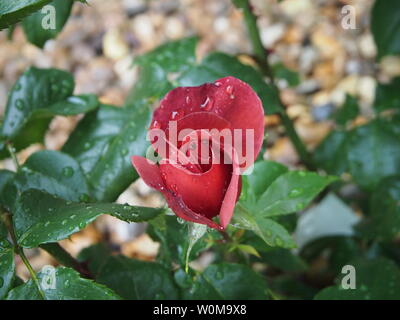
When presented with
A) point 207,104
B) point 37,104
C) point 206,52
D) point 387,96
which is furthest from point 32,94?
point 206,52

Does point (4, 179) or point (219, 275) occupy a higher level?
point (4, 179)

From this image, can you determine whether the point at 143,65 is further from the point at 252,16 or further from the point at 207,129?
the point at 207,129

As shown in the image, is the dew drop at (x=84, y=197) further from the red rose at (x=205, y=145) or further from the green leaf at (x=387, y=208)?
the green leaf at (x=387, y=208)

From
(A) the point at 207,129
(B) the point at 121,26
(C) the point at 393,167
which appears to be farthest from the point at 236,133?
(B) the point at 121,26

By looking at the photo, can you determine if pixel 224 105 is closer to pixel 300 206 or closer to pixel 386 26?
pixel 300 206

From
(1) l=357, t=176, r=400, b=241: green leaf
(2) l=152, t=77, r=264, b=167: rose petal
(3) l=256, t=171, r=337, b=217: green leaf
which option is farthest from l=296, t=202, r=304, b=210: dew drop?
(1) l=357, t=176, r=400, b=241: green leaf
